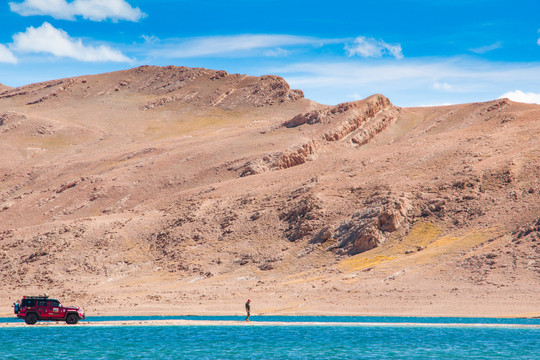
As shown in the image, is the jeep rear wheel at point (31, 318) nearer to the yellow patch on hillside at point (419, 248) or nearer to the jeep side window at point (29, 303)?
the jeep side window at point (29, 303)

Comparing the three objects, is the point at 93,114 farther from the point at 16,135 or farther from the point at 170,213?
the point at 170,213

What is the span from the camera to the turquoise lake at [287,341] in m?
32.2

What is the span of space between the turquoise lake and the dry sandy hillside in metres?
6.29

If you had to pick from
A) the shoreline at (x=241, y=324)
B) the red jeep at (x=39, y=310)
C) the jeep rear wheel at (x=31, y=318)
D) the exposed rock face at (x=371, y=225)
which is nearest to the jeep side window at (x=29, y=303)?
the red jeep at (x=39, y=310)

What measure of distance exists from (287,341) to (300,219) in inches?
1304

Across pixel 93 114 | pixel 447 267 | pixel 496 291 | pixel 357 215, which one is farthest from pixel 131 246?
pixel 93 114

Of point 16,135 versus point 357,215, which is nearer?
point 357,215

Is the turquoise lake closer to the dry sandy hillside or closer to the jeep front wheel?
the jeep front wheel

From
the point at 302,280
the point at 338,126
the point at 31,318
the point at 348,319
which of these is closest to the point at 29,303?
the point at 31,318

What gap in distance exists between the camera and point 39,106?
579 ft

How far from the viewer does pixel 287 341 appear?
36.8 m

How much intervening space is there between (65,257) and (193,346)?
119 ft

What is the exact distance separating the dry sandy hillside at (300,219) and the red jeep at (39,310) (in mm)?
9068

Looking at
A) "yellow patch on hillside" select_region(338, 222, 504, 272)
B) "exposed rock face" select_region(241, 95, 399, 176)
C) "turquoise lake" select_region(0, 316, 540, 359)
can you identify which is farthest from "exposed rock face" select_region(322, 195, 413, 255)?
"exposed rock face" select_region(241, 95, 399, 176)
